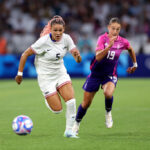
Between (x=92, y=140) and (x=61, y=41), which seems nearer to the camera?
(x=92, y=140)

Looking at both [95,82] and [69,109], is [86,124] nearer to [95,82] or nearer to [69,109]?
[95,82]

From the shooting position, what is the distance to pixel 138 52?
20047mm

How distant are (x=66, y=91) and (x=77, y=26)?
45.0 feet

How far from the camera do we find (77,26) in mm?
21094

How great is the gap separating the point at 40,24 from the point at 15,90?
5.43 metres

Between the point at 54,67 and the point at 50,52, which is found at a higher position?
the point at 50,52

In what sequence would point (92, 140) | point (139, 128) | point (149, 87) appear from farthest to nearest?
point (149, 87) < point (139, 128) < point (92, 140)

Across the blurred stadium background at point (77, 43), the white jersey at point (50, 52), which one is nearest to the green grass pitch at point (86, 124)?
the blurred stadium background at point (77, 43)

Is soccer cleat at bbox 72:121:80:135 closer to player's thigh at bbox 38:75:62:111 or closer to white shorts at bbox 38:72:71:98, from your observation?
player's thigh at bbox 38:75:62:111

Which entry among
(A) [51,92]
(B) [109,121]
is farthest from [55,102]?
(B) [109,121]

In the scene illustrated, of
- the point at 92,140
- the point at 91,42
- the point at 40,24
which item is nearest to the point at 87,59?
the point at 91,42

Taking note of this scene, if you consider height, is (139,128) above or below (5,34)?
below

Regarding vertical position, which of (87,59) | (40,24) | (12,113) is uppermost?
(40,24)

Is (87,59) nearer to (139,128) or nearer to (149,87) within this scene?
(149,87)
